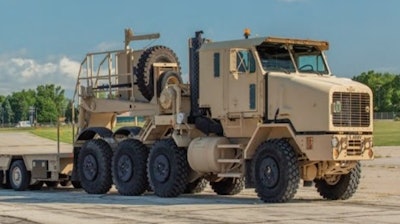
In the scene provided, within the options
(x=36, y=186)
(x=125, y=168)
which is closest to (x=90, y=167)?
(x=125, y=168)

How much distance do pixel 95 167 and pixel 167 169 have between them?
9.91ft

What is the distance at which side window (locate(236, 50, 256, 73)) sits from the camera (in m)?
20.7

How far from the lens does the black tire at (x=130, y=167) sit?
2308cm

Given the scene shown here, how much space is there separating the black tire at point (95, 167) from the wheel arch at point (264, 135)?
16.8 feet

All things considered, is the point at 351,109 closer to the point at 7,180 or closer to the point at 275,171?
the point at 275,171

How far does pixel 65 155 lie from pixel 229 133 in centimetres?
602

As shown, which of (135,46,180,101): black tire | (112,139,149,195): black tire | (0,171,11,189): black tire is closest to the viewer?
(112,139,149,195): black tire

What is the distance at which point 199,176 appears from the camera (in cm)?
2247

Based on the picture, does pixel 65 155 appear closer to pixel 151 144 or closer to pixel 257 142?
pixel 151 144

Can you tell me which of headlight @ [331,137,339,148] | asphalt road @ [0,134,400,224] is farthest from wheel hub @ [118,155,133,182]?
headlight @ [331,137,339,148]

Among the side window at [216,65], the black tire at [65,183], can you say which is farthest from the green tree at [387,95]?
the side window at [216,65]

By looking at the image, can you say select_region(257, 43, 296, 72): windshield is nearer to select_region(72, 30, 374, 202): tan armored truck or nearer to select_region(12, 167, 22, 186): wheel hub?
select_region(72, 30, 374, 202): tan armored truck

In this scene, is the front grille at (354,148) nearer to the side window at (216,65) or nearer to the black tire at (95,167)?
the side window at (216,65)

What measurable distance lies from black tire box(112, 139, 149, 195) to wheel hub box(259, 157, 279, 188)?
4.26 metres
